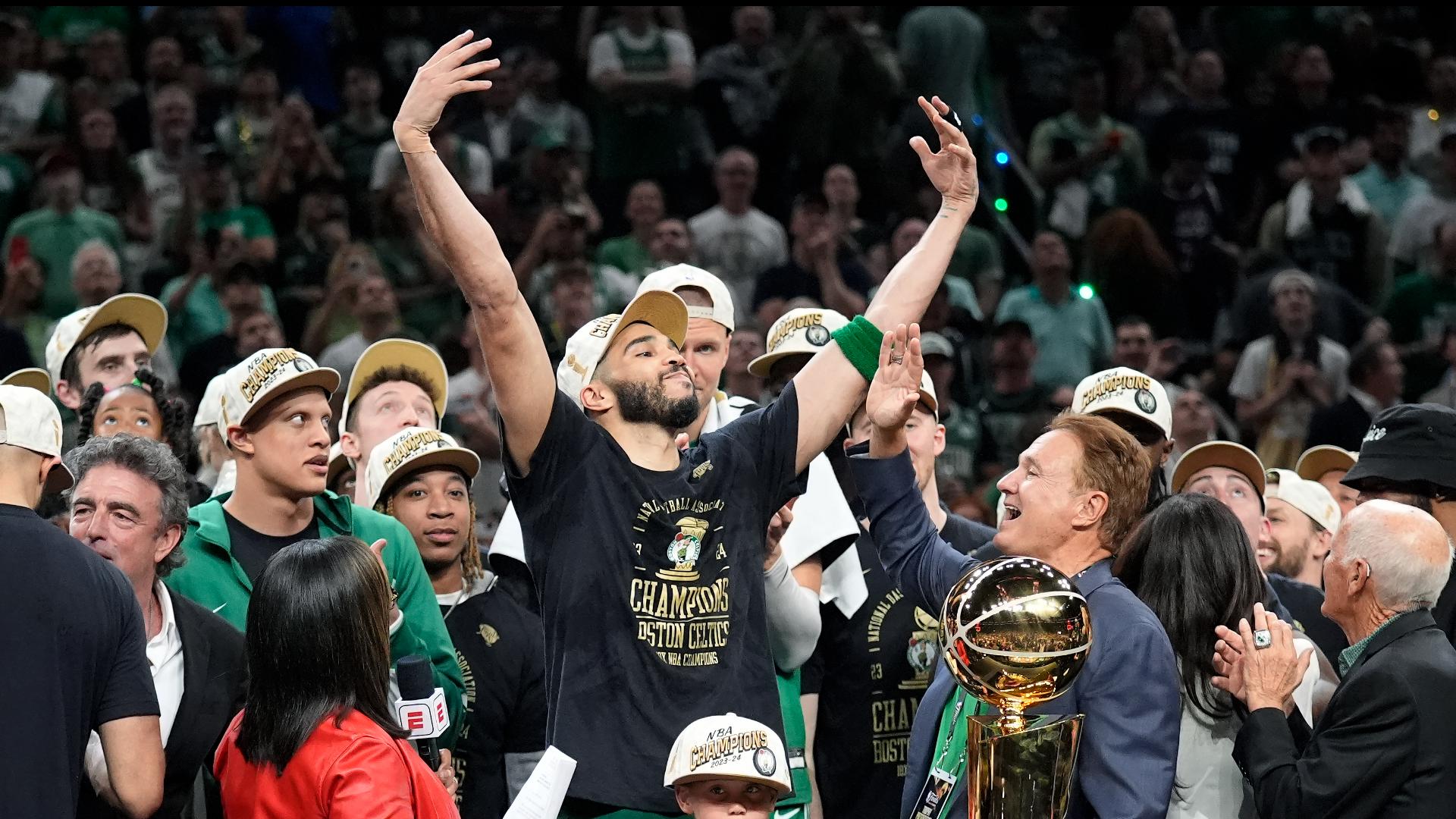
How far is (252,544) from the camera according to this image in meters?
4.94

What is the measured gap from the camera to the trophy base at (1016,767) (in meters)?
3.10

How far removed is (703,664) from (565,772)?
40cm

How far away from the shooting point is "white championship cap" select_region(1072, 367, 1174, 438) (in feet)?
18.7

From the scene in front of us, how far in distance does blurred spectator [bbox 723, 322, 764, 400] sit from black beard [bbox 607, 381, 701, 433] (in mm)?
4635

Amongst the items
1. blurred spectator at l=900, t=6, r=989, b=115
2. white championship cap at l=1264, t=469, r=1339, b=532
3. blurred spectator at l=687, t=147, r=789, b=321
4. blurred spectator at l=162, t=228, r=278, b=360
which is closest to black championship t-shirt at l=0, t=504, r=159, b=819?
white championship cap at l=1264, t=469, r=1339, b=532

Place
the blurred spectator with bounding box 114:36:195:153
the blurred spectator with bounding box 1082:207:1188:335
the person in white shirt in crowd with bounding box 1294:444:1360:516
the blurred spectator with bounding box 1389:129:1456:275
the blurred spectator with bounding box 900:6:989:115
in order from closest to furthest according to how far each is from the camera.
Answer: the person in white shirt in crowd with bounding box 1294:444:1360:516
the blurred spectator with bounding box 1082:207:1188:335
the blurred spectator with bounding box 114:36:195:153
the blurred spectator with bounding box 1389:129:1456:275
the blurred spectator with bounding box 900:6:989:115

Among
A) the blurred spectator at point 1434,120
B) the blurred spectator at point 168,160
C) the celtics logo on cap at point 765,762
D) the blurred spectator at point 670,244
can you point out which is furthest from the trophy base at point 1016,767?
the blurred spectator at point 1434,120

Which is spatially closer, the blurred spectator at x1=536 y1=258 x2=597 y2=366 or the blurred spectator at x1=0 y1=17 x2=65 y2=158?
the blurred spectator at x1=536 y1=258 x2=597 y2=366

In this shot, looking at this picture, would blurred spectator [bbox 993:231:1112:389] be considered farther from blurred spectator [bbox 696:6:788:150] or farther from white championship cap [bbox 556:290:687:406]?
white championship cap [bbox 556:290:687:406]

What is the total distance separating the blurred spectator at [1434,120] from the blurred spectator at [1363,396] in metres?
2.98

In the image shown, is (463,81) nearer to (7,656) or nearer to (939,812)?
(7,656)

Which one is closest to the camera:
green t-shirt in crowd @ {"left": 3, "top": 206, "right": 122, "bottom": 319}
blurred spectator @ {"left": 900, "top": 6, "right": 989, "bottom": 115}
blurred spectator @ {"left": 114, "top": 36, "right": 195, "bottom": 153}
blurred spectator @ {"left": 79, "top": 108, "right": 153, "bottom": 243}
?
green t-shirt in crowd @ {"left": 3, "top": 206, "right": 122, "bottom": 319}

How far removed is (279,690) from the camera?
12.8ft

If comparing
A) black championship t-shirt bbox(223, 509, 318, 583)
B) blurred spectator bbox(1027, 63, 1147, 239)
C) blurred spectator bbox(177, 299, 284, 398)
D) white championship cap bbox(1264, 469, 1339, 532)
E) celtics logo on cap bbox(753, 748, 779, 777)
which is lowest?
blurred spectator bbox(1027, 63, 1147, 239)
